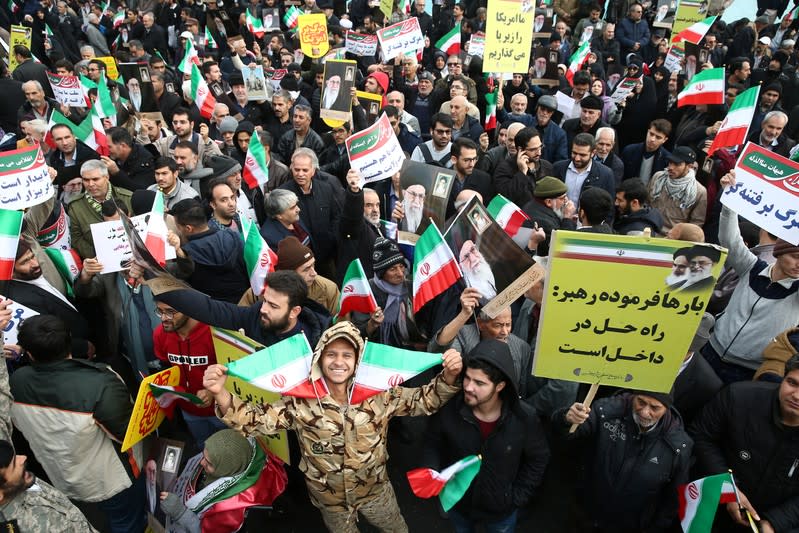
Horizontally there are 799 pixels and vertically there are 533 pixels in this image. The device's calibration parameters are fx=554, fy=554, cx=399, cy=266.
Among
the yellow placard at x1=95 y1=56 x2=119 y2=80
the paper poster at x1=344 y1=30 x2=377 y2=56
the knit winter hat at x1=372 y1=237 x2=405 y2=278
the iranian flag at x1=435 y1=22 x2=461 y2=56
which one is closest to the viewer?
the knit winter hat at x1=372 y1=237 x2=405 y2=278

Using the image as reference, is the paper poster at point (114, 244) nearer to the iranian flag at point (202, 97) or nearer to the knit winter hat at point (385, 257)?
the knit winter hat at point (385, 257)

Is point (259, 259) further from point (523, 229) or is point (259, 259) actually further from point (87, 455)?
point (523, 229)

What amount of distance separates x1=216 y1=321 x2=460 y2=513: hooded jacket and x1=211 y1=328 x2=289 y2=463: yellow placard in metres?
0.29

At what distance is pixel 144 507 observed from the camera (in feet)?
12.6

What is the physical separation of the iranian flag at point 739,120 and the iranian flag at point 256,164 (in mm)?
4871

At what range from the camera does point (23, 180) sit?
5023 mm

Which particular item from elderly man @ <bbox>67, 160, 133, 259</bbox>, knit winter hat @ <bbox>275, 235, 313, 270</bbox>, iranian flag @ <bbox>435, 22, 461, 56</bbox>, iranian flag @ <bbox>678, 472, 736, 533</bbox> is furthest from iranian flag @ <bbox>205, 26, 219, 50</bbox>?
iranian flag @ <bbox>678, 472, 736, 533</bbox>

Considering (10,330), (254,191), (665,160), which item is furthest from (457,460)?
(665,160)

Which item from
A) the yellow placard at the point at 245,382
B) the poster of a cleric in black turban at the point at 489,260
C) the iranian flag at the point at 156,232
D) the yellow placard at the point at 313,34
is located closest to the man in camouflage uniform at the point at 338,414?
the yellow placard at the point at 245,382

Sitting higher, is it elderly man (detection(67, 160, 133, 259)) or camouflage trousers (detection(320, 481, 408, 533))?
elderly man (detection(67, 160, 133, 259))

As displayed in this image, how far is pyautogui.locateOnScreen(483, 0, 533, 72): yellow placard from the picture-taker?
318 inches

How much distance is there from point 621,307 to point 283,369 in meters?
1.84

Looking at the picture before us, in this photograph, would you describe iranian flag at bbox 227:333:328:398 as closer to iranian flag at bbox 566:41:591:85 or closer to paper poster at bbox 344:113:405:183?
paper poster at bbox 344:113:405:183

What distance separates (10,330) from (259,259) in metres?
1.79
